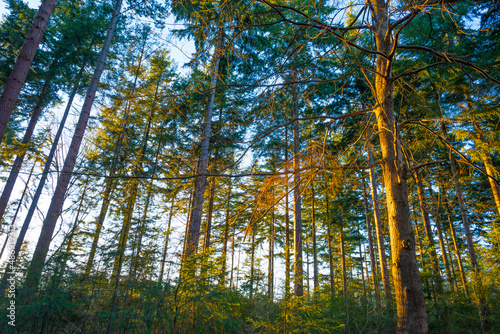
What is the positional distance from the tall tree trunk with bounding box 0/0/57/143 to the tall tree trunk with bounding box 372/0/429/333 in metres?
5.90

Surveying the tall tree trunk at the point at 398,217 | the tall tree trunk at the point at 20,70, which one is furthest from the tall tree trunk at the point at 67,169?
the tall tree trunk at the point at 398,217

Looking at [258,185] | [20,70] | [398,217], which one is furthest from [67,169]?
[398,217]

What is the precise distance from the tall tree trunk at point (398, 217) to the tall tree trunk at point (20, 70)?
590 cm

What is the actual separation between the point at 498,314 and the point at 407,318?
756 cm

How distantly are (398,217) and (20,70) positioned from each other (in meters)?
6.80

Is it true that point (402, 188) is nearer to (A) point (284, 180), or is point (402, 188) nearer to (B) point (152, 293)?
(A) point (284, 180)

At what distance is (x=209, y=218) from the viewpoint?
39.4ft

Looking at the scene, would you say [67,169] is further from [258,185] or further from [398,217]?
[398,217]

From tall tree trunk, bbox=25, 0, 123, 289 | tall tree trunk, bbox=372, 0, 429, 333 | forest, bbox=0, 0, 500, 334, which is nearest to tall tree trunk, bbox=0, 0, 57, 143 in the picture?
forest, bbox=0, 0, 500, 334

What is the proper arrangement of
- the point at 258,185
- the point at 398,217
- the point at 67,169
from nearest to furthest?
the point at 398,217
the point at 258,185
the point at 67,169

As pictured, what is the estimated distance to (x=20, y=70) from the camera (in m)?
4.55

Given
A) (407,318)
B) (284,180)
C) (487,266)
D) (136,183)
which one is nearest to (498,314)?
(487,266)

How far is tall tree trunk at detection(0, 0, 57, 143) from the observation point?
4238 millimetres

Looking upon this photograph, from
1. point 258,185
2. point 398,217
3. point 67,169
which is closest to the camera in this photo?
point 398,217
